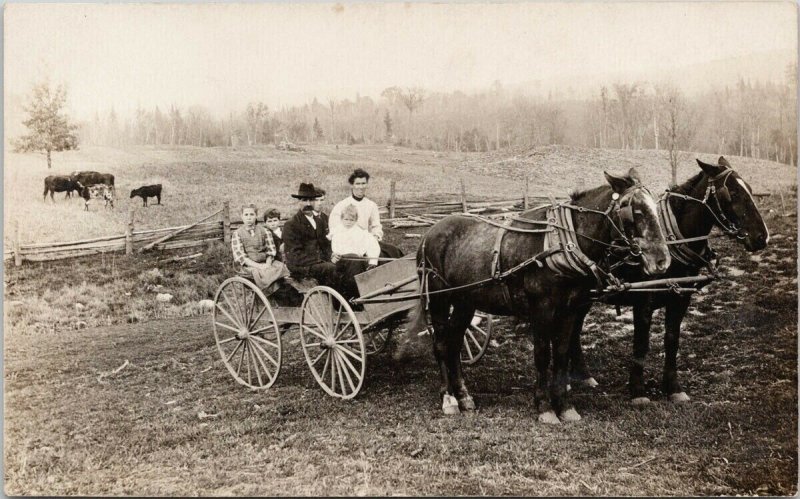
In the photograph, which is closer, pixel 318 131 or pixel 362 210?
pixel 362 210

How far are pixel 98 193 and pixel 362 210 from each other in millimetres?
2628

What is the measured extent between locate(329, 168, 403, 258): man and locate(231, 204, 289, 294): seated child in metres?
0.73

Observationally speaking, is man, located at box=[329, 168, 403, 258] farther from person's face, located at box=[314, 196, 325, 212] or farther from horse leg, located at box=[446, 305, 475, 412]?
horse leg, located at box=[446, 305, 475, 412]

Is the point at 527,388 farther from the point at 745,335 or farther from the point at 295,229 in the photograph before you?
the point at 295,229

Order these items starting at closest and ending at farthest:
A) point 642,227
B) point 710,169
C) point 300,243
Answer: point 642,227
point 710,169
point 300,243

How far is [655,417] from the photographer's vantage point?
524 centimetres

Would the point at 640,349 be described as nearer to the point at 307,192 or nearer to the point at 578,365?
the point at 578,365

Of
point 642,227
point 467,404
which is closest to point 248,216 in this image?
point 467,404

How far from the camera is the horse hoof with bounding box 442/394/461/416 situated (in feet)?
18.4

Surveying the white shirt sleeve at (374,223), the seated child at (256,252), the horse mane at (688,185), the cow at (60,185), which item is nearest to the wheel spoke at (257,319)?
the seated child at (256,252)

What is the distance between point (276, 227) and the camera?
6695mm

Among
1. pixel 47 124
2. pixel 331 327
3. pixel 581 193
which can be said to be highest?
pixel 47 124

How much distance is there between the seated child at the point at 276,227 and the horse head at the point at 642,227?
3357 mm

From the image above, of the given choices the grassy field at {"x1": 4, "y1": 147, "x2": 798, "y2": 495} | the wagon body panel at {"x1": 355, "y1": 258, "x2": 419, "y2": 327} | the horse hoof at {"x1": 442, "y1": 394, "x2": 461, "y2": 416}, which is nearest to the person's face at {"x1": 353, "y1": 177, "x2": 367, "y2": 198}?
the grassy field at {"x1": 4, "y1": 147, "x2": 798, "y2": 495}
